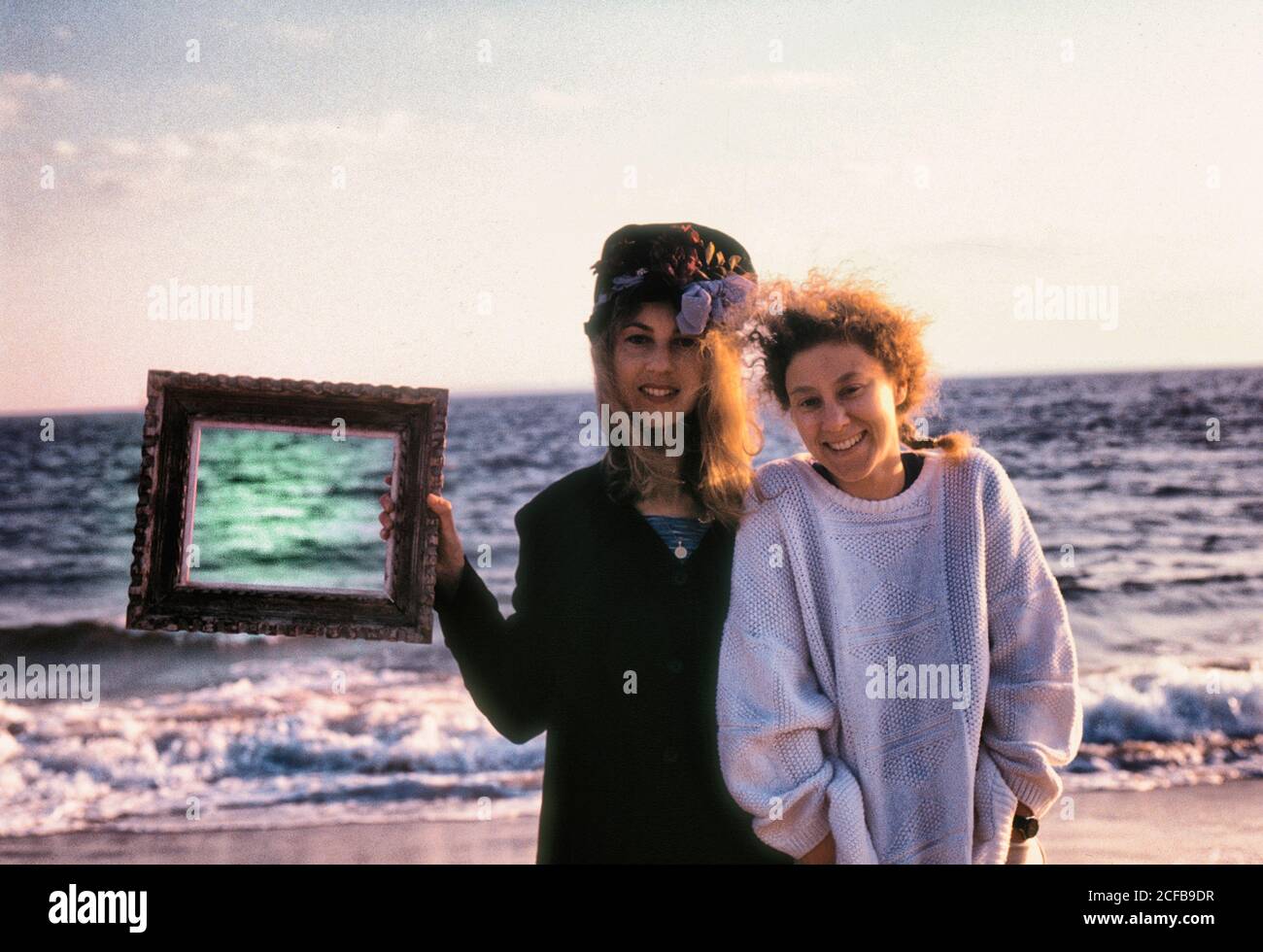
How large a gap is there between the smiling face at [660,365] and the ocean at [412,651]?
24 cm

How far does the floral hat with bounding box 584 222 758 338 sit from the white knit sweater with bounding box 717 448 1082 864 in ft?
1.39

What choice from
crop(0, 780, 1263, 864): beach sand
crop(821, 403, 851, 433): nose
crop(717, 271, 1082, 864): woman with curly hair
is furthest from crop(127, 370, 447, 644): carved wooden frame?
crop(0, 780, 1263, 864): beach sand

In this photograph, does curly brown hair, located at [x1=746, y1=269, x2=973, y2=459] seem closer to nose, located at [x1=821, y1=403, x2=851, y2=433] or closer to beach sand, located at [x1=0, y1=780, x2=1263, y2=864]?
nose, located at [x1=821, y1=403, x2=851, y2=433]

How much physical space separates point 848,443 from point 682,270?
497 mm

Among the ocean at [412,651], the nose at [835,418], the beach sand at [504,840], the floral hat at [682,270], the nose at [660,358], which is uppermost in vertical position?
the floral hat at [682,270]

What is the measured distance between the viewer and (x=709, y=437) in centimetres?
271

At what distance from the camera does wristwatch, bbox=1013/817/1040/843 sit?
106 inches

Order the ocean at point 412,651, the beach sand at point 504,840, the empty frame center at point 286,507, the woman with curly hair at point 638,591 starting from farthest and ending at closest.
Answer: the ocean at point 412,651 → the beach sand at point 504,840 → the empty frame center at point 286,507 → the woman with curly hair at point 638,591

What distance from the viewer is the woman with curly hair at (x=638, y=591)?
2.65 m

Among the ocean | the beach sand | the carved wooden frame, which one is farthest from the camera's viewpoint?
the ocean

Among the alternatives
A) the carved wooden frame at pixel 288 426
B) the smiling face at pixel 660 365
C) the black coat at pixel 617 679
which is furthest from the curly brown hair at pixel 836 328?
the carved wooden frame at pixel 288 426

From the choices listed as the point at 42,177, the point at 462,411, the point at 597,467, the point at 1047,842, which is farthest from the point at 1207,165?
the point at 462,411

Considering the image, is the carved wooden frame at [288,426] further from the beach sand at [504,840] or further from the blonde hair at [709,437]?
the beach sand at [504,840]

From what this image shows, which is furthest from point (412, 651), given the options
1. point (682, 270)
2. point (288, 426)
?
point (682, 270)
